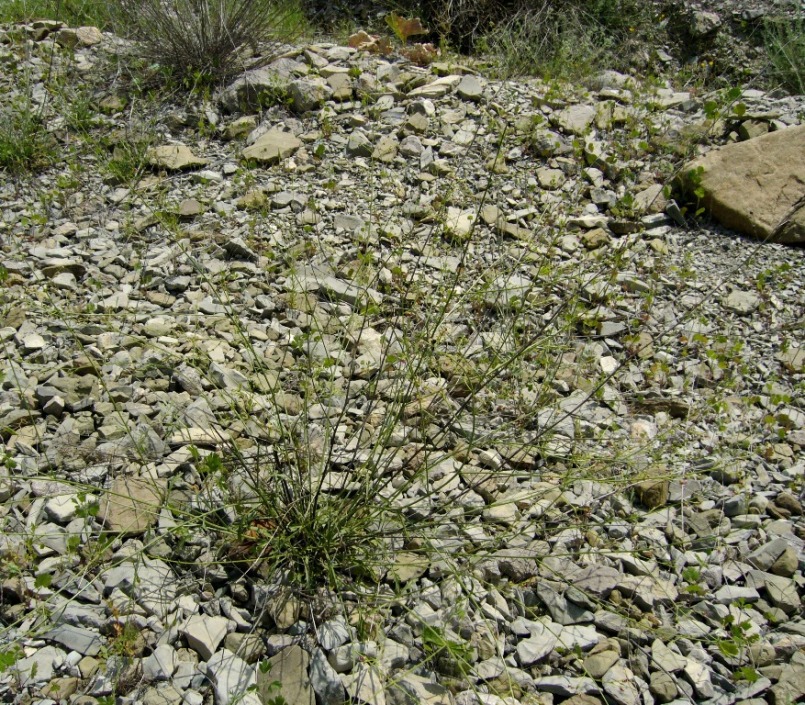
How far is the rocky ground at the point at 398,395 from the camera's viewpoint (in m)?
2.03

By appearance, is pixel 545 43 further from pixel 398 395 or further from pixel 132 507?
pixel 132 507

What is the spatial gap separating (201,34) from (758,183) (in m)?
3.20

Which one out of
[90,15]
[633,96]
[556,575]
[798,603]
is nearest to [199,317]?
[556,575]

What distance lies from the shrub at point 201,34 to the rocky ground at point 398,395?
0.83 ft

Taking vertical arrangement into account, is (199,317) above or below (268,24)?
below

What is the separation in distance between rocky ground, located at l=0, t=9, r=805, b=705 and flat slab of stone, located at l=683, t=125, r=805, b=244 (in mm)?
105

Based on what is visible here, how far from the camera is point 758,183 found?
3.62 m

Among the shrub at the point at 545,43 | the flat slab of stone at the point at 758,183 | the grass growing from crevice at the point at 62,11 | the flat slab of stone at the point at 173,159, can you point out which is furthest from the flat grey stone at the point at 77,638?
the grass growing from crevice at the point at 62,11

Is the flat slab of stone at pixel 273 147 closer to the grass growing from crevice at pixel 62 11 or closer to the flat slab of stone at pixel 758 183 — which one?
the grass growing from crevice at pixel 62 11

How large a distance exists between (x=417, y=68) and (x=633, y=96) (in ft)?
4.31

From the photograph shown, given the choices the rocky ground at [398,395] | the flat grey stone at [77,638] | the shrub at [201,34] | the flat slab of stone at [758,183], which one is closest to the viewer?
the flat grey stone at [77,638]

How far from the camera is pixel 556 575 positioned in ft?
7.16

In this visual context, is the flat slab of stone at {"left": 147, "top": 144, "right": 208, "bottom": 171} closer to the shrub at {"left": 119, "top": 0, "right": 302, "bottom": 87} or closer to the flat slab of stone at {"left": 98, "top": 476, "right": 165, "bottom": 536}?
the shrub at {"left": 119, "top": 0, "right": 302, "bottom": 87}

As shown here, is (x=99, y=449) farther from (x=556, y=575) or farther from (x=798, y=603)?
(x=798, y=603)
